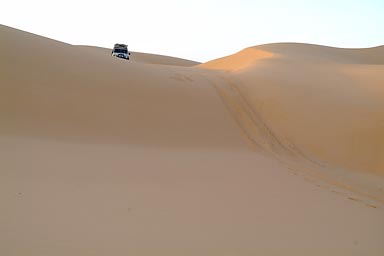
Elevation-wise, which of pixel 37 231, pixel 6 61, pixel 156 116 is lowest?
pixel 37 231

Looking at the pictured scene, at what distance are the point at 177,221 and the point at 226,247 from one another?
67 centimetres

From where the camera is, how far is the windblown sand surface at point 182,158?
10.8 feet

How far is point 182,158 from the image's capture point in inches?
259

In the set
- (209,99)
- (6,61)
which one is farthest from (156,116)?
(6,61)

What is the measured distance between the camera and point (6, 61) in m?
9.81

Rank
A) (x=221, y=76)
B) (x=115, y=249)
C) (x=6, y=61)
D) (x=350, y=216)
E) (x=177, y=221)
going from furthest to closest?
(x=221, y=76) → (x=6, y=61) → (x=350, y=216) → (x=177, y=221) → (x=115, y=249)

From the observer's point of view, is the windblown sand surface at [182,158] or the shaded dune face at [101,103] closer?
the windblown sand surface at [182,158]

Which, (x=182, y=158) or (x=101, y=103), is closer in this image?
(x=182, y=158)

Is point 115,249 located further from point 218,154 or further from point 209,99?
point 209,99

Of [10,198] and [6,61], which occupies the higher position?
[6,61]

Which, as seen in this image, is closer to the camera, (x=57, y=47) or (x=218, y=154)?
(x=218, y=154)

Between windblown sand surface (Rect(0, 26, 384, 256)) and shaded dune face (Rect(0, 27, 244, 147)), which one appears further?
shaded dune face (Rect(0, 27, 244, 147))

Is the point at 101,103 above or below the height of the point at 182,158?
above

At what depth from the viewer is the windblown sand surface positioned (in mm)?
3285
